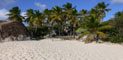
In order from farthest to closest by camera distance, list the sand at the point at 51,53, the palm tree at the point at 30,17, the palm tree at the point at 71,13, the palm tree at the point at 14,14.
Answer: the palm tree at the point at 30,17
the palm tree at the point at 14,14
the palm tree at the point at 71,13
the sand at the point at 51,53

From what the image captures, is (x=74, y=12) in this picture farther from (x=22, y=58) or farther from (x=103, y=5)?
(x=22, y=58)

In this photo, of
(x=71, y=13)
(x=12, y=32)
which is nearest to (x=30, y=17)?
(x=71, y=13)

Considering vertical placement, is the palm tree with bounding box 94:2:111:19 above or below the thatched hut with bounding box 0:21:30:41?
above

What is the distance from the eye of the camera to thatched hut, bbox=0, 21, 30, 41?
60.5 ft

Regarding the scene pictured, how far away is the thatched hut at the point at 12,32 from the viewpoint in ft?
60.5

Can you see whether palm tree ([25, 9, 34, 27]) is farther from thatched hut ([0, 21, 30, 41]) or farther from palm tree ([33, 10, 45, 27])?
thatched hut ([0, 21, 30, 41])

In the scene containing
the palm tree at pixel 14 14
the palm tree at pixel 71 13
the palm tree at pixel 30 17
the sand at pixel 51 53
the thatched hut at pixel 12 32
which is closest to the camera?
the sand at pixel 51 53

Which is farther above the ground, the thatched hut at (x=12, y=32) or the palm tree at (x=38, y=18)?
the palm tree at (x=38, y=18)

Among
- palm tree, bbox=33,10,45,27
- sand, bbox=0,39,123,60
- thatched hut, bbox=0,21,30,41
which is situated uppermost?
palm tree, bbox=33,10,45,27

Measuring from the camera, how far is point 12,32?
63.9ft

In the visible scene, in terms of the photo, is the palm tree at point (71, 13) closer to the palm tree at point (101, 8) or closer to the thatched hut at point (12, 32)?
the palm tree at point (101, 8)

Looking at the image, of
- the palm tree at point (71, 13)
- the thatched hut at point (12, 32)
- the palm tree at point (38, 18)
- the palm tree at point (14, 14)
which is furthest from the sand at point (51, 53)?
the palm tree at point (14, 14)

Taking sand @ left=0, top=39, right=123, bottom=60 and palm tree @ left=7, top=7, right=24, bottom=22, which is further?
palm tree @ left=7, top=7, right=24, bottom=22

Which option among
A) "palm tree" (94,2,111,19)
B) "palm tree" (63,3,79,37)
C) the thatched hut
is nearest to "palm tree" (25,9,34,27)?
"palm tree" (63,3,79,37)
